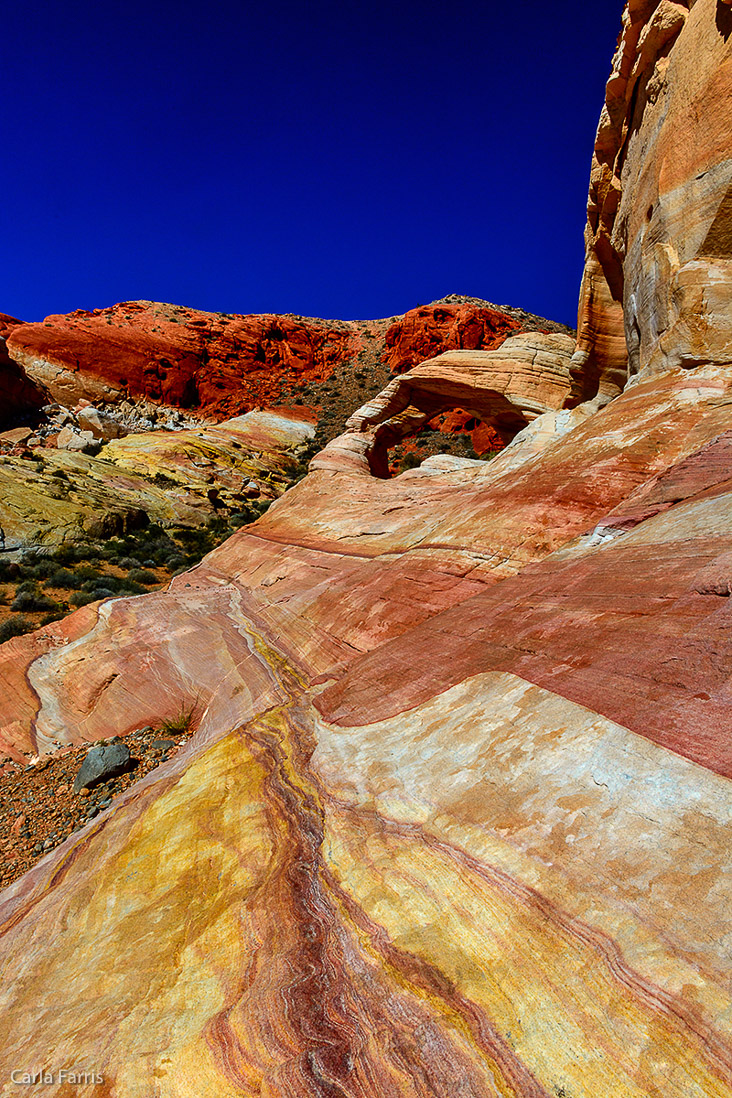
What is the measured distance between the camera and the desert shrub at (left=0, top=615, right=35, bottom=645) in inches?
466

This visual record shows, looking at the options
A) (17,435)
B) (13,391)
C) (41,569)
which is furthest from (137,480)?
(13,391)

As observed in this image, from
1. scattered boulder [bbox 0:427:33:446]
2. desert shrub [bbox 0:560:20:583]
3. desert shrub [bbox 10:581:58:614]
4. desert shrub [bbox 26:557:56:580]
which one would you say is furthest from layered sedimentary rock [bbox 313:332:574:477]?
scattered boulder [bbox 0:427:33:446]

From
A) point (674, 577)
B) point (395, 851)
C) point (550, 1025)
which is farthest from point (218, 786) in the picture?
point (674, 577)

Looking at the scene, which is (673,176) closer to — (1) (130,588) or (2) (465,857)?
(2) (465,857)

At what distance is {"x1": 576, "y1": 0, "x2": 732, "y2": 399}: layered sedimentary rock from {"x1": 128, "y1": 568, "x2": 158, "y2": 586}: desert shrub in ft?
51.3

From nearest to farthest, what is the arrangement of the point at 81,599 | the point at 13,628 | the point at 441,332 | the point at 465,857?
the point at 465,857, the point at 13,628, the point at 81,599, the point at 441,332

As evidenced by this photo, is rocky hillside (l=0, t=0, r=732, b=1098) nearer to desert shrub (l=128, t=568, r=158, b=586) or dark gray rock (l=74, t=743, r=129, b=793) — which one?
dark gray rock (l=74, t=743, r=129, b=793)

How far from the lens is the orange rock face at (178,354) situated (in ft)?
159

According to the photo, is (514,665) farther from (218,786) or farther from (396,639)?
(218,786)

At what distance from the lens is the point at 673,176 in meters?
5.96

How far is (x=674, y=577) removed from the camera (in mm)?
2857

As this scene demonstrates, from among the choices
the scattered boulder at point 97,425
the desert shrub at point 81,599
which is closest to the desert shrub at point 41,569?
the desert shrub at point 81,599

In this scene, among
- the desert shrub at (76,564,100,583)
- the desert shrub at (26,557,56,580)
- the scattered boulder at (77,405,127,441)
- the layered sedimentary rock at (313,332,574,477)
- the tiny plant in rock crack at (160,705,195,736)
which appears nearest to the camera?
the tiny plant in rock crack at (160,705,195,736)

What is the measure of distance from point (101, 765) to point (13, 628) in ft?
28.8
